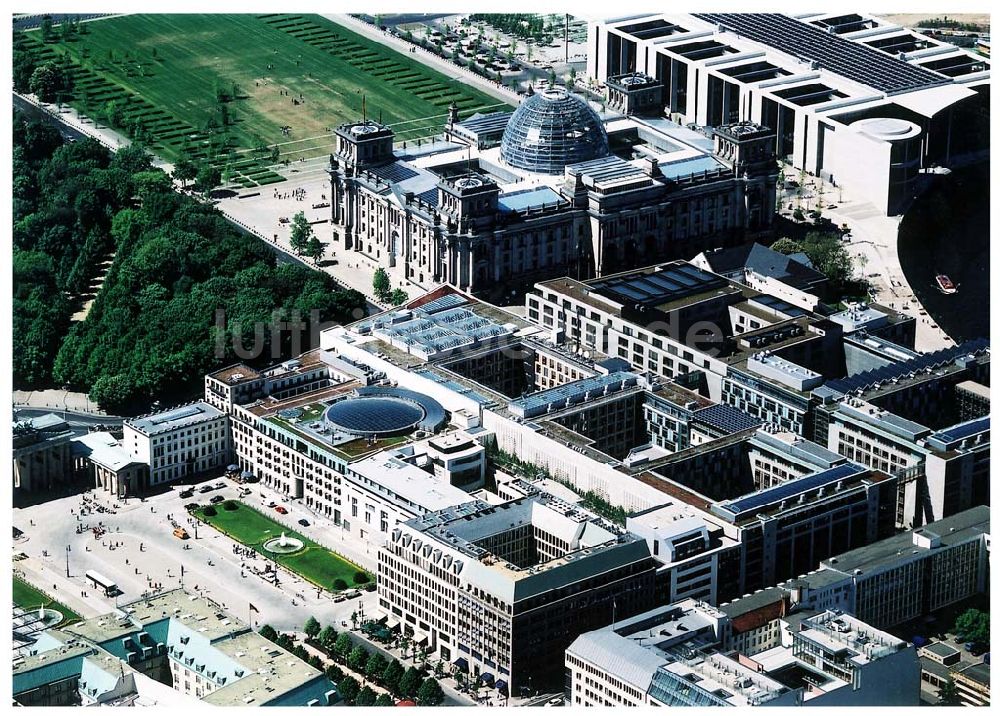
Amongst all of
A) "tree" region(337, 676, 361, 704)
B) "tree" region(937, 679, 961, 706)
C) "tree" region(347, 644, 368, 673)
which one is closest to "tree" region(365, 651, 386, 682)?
"tree" region(347, 644, 368, 673)

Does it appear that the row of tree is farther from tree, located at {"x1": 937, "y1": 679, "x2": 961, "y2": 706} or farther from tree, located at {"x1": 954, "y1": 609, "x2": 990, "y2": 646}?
tree, located at {"x1": 954, "y1": 609, "x2": 990, "y2": 646}

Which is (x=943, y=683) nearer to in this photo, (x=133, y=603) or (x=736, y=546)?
(x=736, y=546)

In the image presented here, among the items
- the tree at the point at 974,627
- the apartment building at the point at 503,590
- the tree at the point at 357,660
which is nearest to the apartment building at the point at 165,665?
the tree at the point at 357,660

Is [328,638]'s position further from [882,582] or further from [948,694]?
[948,694]

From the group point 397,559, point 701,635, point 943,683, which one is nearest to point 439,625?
point 397,559

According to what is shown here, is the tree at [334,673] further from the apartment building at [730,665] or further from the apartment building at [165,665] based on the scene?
the apartment building at [730,665]
